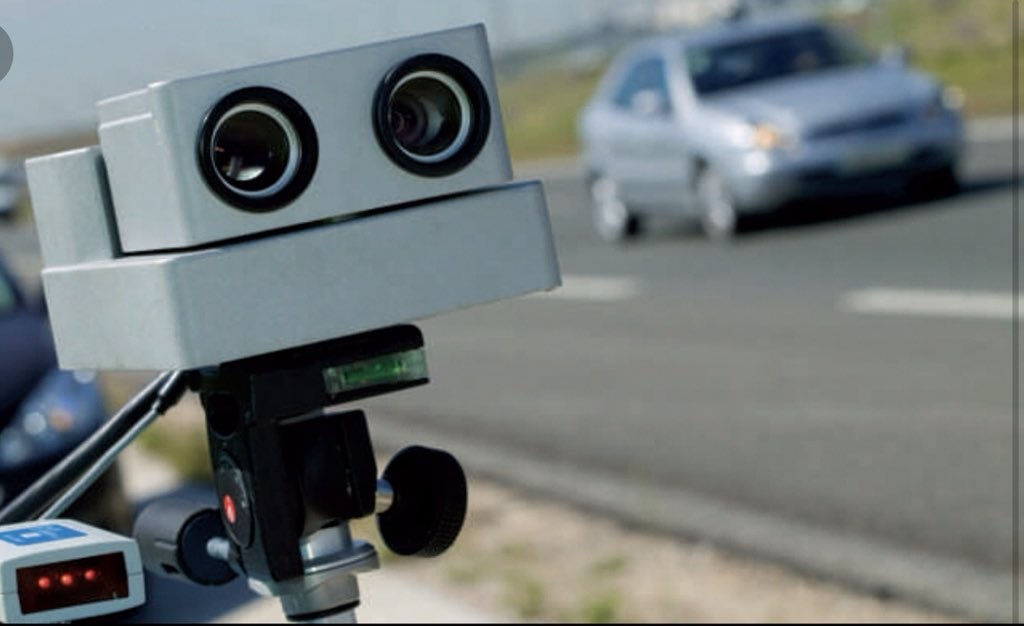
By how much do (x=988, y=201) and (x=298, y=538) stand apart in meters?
14.4

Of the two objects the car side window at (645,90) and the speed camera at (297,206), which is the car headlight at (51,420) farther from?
the car side window at (645,90)

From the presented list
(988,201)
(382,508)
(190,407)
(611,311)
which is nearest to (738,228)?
(988,201)

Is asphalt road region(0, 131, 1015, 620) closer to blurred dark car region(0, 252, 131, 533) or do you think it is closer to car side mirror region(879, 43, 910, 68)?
car side mirror region(879, 43, 910, 68)

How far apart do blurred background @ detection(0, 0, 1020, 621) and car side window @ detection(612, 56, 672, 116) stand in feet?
3.17

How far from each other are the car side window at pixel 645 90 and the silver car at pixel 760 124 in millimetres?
11

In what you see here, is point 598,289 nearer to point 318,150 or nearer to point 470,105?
point 470,105

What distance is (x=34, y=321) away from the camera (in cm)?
765

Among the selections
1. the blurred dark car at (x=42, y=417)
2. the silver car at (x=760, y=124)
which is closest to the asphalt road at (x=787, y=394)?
the silver car at (x=760, y=124)

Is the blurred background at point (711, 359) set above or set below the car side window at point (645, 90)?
below

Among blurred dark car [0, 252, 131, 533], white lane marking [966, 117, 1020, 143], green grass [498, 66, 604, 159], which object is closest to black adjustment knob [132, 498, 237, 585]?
blurred dark car [0, 252, 131, 533]

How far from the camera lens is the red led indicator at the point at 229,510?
2.88 metres

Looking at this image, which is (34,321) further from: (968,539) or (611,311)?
(611,311)

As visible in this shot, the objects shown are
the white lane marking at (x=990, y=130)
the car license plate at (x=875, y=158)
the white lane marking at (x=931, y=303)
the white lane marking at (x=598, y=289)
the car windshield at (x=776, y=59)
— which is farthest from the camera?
the white lane marking at (x=990, y=130)

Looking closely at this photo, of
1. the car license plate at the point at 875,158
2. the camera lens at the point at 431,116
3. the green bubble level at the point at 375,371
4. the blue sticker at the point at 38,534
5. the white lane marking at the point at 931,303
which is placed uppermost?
the camera lens at the point at 431,116
